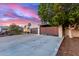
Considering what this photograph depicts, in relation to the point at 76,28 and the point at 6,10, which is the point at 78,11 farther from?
the point at 6,10

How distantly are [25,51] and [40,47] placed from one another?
0.21 metres

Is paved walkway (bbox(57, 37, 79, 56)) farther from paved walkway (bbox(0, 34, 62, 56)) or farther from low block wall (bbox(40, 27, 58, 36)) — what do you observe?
low block wall (bbox(40, 27, 58, 36))

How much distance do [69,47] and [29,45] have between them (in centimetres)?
53

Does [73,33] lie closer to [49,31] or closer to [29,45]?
[49,31]

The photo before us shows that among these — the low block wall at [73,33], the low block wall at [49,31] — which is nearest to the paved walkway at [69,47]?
the low block wall at [73,33]

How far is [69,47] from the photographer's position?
2.72 metres

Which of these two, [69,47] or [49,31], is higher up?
[49,31]

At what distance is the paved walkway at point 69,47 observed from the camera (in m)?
2.68

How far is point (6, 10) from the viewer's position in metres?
2.74

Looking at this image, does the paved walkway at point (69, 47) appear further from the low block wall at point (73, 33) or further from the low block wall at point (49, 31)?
the low block wall at point (49, 31)

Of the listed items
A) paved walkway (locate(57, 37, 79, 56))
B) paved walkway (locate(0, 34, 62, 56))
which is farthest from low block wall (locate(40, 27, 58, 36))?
paved walkway (locate(57, 37, 79, 56))

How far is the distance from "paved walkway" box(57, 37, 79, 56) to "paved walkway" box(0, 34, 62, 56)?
0.07 m

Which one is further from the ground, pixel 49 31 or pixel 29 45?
pixel 49 31

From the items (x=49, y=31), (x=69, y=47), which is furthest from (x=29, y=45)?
(x=69, y=47)
